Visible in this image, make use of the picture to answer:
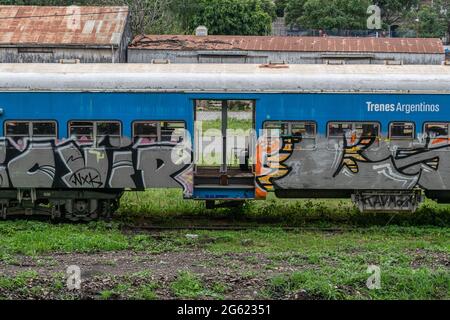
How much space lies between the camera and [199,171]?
18594mm

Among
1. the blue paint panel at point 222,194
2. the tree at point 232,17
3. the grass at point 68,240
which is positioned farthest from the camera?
the tree at point 232,17

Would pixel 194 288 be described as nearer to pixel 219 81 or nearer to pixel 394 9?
pixel 219 81

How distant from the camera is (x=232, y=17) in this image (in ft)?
180

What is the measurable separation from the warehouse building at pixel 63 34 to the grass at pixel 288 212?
59.2 ft

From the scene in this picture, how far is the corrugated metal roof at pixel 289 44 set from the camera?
132 ft

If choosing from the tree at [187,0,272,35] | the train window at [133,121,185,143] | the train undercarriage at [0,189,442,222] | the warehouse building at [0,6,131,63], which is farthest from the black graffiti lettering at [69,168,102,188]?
the tree at [187,0,272,35]

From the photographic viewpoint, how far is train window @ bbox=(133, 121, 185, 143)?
17.1 metres

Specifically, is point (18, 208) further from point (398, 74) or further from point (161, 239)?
point (398, 74)

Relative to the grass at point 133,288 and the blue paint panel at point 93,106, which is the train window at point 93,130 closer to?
the blue paint panel at point 93,106

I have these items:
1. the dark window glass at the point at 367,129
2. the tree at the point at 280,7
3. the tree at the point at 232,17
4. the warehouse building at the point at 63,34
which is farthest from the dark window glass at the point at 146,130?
the tree at the point at 280,7

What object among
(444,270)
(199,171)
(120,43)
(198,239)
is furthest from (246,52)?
(444,270)

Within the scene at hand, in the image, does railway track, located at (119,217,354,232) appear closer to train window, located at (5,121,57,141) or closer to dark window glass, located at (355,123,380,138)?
dark window glass, located at (355,123,380,138)

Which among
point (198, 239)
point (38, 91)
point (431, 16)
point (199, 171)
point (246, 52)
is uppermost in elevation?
point (431, 16)

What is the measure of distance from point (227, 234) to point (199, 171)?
8.04 feet
